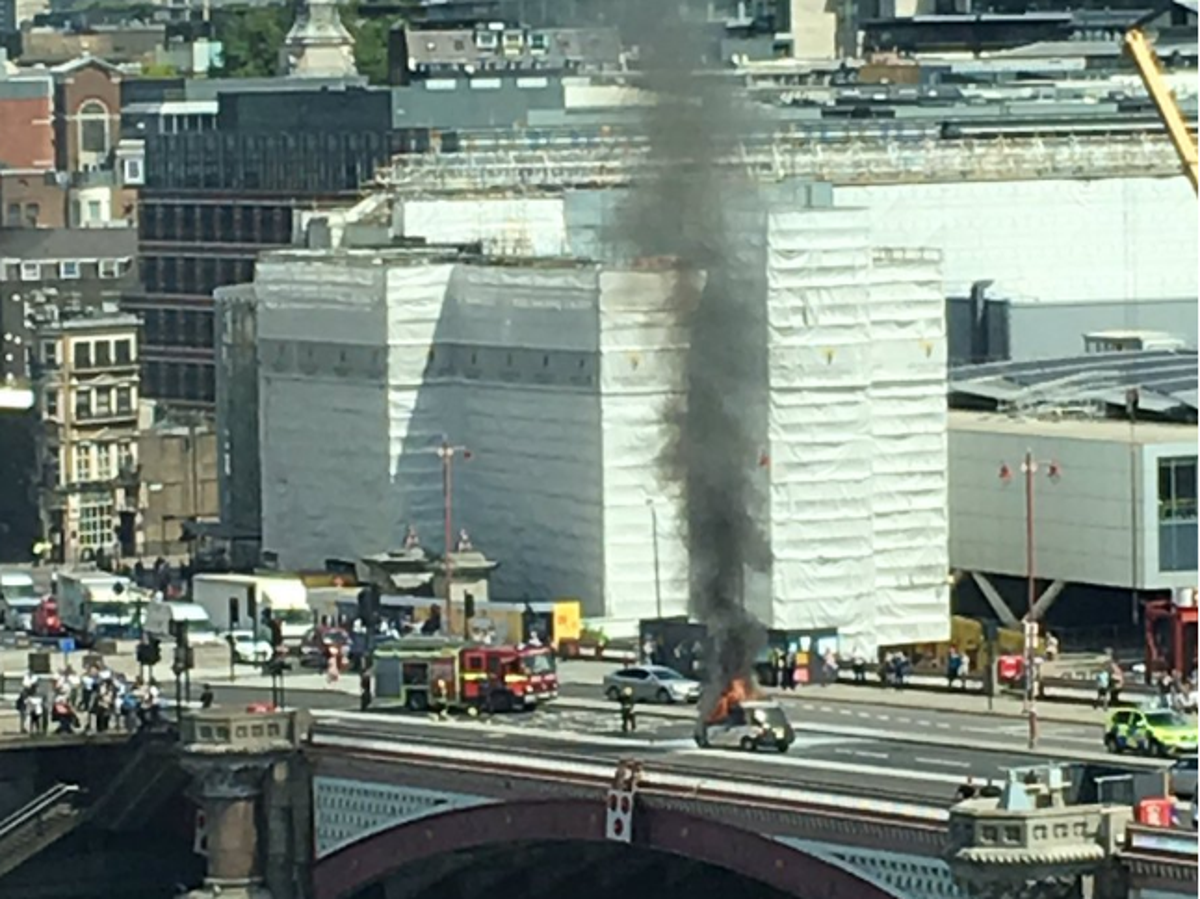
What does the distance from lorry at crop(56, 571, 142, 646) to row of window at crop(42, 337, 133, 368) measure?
1490 inches

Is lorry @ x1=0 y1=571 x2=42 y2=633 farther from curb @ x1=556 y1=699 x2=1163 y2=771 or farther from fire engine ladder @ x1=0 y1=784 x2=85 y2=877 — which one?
curb @ x1=556 y1=699 x2=1163 y2=771

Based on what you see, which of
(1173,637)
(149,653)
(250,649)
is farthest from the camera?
(250,649)

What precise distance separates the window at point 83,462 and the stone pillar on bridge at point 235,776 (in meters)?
66.3

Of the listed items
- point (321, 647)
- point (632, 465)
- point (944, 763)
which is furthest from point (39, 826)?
point (944, 763)

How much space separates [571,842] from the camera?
11606 centimetres

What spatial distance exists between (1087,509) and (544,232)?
27.8 meters

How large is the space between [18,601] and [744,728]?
50.0 meters

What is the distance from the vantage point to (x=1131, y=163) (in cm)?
18362

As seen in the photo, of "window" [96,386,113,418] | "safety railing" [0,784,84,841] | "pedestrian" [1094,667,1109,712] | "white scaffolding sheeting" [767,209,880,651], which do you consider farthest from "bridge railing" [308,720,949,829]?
"window" [96,386,113,418]

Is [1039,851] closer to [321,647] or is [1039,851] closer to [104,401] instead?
[321,647]

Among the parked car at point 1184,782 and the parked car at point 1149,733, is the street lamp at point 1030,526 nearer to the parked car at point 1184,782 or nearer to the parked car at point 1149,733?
the parked car at point 1149,733

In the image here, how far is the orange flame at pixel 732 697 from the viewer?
116819 millimetres

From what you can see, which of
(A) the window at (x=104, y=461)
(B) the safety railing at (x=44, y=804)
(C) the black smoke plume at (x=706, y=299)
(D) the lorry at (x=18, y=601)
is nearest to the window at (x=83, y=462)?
(A) the window at (x=104, y=461)

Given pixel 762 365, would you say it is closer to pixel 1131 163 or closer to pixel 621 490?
pixel 621 490
